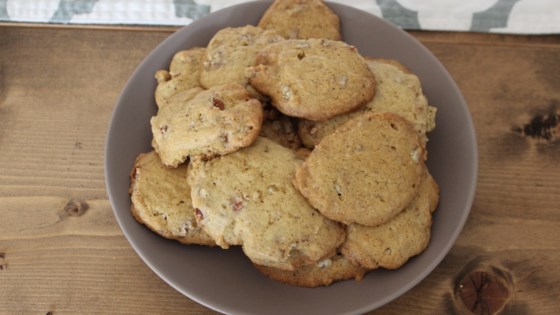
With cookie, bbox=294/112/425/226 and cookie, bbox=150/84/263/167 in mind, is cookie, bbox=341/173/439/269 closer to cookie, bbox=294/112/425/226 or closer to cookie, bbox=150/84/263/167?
cookie, bbox=294/112/425/226

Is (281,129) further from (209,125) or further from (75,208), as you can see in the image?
(75,208)

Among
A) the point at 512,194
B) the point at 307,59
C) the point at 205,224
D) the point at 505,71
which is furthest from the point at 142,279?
the point at 505,71

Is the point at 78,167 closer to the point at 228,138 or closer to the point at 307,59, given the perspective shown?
the point at 228,138

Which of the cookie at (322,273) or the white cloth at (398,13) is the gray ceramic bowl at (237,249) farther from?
the white cloth at (398,13)

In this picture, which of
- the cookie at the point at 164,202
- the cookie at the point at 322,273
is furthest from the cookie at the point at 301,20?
the cookie at the point at 322,273

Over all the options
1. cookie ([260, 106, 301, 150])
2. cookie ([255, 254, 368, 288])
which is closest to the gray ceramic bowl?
cookie ([255, 254, 368, 288])

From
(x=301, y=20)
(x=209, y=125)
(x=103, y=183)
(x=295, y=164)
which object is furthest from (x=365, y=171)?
(x=103, y=183)
